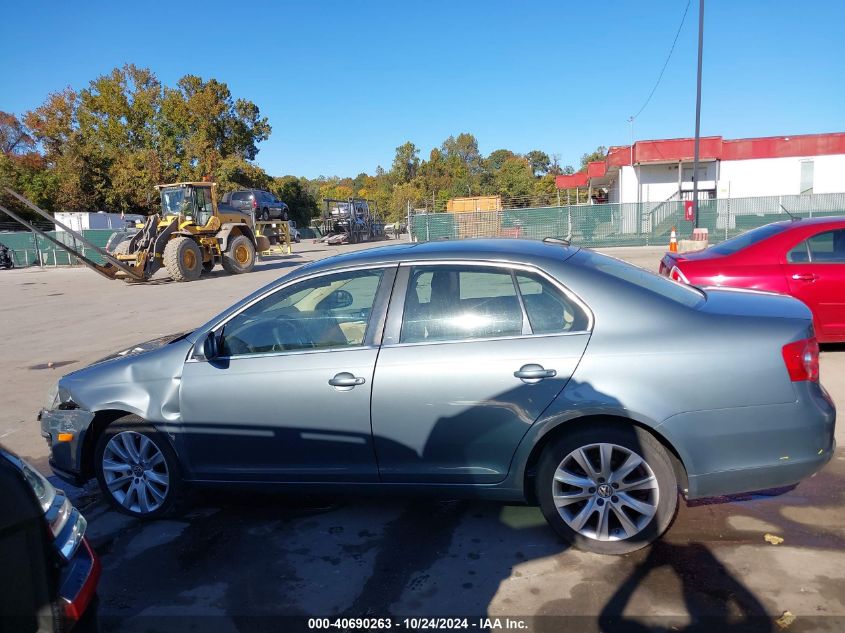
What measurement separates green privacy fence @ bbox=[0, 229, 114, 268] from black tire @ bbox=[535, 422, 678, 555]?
37.2 metres

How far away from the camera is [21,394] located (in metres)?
7.32

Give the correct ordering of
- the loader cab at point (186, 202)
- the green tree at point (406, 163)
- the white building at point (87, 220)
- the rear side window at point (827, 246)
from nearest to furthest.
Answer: the rear side window at point (827, 246), the loader cab at point (186, 202), the white building at point (87, 220), the green tree at point (406, 163)

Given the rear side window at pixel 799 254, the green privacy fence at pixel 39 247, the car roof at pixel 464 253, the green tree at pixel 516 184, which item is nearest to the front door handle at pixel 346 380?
the car roof at pixel 464 253

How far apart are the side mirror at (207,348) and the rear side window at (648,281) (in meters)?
2.23

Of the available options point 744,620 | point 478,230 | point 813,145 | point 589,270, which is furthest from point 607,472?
point 813,145

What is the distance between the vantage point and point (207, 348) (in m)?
3.71

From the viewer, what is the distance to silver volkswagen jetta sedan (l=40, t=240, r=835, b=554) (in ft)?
10.4

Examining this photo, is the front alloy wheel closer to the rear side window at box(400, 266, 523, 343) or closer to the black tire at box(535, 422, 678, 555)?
the rear side window at box(400, 266, 523, 343)

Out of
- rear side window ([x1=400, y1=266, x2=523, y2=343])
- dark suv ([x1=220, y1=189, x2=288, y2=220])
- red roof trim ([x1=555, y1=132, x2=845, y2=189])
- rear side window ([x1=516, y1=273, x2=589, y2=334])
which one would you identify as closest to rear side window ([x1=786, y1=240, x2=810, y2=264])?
rear side window ([x1=516, y1=273, x2=589, y2=334])

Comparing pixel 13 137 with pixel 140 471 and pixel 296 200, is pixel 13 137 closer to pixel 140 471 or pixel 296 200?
pixel 296 200

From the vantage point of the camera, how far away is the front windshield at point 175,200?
21.3 m

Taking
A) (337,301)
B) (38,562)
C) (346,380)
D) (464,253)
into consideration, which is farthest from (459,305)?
(38,562)

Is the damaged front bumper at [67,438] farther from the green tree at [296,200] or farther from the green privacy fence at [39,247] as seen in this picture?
the green tree at [296,200]

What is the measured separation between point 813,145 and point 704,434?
122ft
